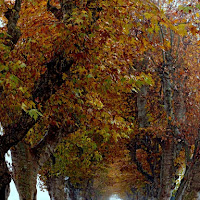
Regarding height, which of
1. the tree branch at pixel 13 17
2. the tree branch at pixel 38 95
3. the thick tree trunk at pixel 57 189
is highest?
the tree branch at pixel 13 17

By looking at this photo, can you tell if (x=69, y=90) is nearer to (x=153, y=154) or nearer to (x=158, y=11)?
(x=158, y=11)

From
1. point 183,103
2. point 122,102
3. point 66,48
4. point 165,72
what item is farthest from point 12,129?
point 122,102

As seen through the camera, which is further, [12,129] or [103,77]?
[103,77]

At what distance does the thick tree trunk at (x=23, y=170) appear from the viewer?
1306cm

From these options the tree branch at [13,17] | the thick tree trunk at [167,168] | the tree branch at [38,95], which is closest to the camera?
the tree branch at [38,95]

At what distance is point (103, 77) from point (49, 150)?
3.79 metres

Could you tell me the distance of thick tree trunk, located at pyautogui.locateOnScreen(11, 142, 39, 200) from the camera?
42.9ft

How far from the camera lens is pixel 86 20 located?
9.06m

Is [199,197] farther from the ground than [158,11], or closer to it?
closer to it

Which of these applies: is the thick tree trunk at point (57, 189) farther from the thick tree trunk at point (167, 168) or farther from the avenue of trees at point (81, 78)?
the thick tree trunk at point (167, 168)

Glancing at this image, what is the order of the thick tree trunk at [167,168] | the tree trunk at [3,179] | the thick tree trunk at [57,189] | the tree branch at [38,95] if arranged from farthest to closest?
the thick tree trunk at [57,189] < the thick tree trunk at [167,168] < the tree trunk at [3,179] < the tree branch at [38,95]

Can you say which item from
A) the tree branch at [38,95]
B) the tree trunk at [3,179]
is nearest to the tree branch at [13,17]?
the tree branch at [38,95]

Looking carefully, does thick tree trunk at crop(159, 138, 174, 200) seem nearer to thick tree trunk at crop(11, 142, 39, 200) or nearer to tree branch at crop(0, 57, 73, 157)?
thick tree trunk at crop(11, 142, 39, 200)

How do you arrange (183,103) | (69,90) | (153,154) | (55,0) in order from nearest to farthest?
(69,90)
(55,0)
(183,103)
(153,154)
